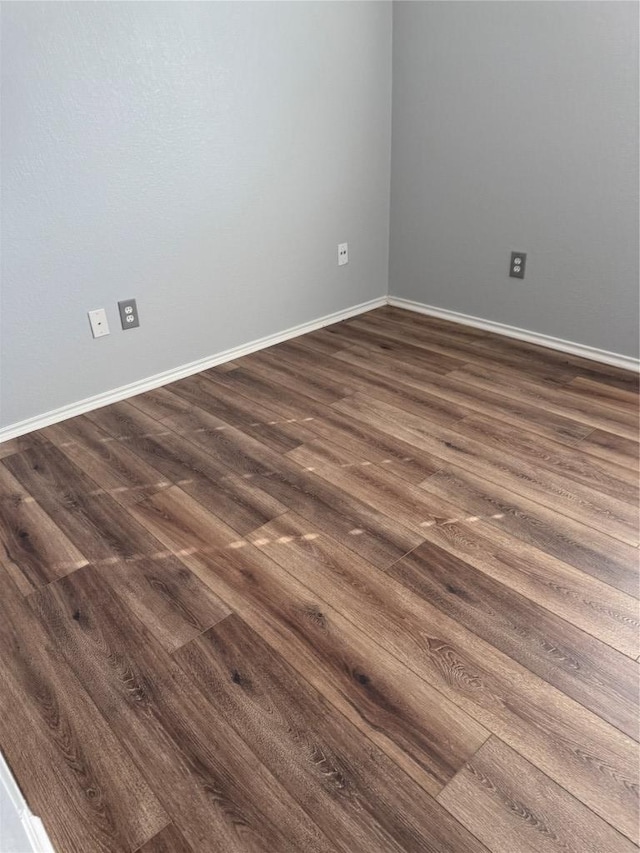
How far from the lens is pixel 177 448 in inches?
84.6

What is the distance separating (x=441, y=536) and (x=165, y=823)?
0.96 meters

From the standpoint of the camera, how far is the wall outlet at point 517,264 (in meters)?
2.76

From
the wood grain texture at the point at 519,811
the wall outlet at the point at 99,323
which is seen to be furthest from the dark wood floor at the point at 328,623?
the wall outlet at the point at 99,323

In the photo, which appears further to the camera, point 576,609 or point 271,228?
point 271,228

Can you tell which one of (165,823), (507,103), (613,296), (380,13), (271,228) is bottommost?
(165,823)

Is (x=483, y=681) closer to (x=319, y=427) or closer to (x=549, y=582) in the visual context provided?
(x=549, y=582)

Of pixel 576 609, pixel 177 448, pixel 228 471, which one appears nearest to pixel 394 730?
pixel 576 609

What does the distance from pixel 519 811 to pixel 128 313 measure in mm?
2074

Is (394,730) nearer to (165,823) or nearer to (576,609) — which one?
(165,823)

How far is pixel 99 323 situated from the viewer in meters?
2.33

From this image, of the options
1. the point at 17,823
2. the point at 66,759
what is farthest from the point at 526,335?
the point at 17,823

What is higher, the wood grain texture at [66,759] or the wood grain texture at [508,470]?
the wood grain texture at [508,470]

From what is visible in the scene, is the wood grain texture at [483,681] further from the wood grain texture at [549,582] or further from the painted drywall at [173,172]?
the painted drywall at [173,172]

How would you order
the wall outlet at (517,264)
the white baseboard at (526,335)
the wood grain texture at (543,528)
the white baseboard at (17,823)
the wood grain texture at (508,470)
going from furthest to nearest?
the wall outlet at (517,264), the white baseboard at (526,335), the wood grain texture at (508,470), the wood grain texture at (543,528), the white baseboard at (17,823)
